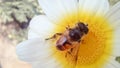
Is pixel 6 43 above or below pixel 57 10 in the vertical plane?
above

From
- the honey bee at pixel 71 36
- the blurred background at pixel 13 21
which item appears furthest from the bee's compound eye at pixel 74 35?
the blurred background at pixel 13 21

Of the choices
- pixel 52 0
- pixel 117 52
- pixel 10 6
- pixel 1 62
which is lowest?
pixel 117 52

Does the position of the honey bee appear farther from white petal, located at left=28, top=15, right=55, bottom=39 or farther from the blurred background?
the blurred background

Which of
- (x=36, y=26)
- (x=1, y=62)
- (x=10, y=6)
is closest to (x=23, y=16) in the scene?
(x=10, y=6)

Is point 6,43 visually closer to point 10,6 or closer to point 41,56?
point 10,6

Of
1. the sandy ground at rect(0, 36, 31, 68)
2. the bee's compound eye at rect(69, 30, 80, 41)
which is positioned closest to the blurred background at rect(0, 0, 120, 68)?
the sandy ground at rect(0, 36, 31, 68)

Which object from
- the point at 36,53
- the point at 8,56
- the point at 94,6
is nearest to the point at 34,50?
the point at 36,53

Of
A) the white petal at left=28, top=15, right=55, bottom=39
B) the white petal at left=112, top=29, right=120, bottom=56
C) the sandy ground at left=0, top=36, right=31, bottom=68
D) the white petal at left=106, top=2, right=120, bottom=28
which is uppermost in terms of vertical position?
the sandy ground at left=0, top=36, right=31, bottom=68
